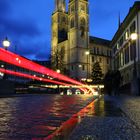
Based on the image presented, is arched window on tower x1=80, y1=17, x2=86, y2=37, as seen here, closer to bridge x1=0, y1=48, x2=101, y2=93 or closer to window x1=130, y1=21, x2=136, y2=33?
bridge x1=0, y1=48, x2=101, y2=93

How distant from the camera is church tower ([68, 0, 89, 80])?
13688 cm

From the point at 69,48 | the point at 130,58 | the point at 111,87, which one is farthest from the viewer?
the point at 69,48

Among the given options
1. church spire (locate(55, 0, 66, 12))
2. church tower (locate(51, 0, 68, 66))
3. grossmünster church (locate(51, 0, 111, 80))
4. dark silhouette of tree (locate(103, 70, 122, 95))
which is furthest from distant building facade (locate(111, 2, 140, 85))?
church spire (locate(55, 0, 66, 12))

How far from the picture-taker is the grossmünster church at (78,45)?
452 feet

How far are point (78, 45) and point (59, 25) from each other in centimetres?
2666

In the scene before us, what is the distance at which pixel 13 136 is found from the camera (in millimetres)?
5273

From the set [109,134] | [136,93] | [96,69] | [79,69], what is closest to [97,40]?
[79,69]

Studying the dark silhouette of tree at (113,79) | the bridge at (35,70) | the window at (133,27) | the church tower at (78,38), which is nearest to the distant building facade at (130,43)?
the window at (133,27)

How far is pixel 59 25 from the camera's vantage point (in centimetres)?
16138

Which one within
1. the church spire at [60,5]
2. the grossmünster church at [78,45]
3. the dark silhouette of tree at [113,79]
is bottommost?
the dark silhouette of tree at [113,79]

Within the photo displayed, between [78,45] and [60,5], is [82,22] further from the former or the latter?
[60,5]

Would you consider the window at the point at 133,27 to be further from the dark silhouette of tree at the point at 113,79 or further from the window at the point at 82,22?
the window at the point at 82,22

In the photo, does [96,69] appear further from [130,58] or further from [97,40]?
[130,58]

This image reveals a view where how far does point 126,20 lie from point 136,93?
83.9ft
